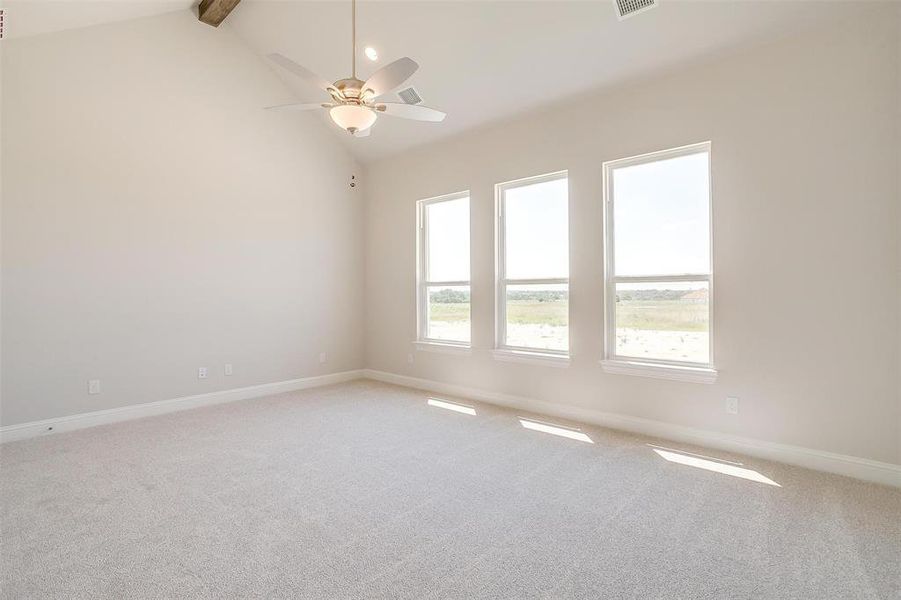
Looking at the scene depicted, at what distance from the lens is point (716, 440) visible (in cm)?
336

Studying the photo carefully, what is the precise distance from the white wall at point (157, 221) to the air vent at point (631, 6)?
12.7 ft

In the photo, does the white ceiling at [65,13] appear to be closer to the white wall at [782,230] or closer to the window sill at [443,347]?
the white wall at [782,230]

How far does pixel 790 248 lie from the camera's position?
10.1ft

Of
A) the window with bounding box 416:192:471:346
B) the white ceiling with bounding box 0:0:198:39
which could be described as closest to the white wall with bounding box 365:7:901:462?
the window with bounding box 416:192:471:346

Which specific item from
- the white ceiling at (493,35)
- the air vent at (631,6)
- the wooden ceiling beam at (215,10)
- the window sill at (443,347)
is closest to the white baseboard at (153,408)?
the window sill at (443,347)

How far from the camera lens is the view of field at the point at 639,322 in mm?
3553

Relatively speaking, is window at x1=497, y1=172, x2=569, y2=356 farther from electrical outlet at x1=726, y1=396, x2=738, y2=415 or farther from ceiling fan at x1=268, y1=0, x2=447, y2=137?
ceiling fan at x1=268, y1=0, x2=447, y2=137

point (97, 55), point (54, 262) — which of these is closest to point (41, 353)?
point (54, 262)

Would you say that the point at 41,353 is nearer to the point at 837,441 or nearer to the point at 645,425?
the point at 645,425

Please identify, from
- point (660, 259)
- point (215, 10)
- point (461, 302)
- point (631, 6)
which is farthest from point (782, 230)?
point (215, 10)

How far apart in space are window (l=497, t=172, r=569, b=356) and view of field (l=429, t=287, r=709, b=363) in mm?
11

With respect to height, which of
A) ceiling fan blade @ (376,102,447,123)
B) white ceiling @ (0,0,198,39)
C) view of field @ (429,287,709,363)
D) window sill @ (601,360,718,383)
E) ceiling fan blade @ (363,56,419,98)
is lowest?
window sill @ (601,360,718,383)

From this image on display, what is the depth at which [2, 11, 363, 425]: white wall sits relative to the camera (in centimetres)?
371

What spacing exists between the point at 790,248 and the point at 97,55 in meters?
6.01
